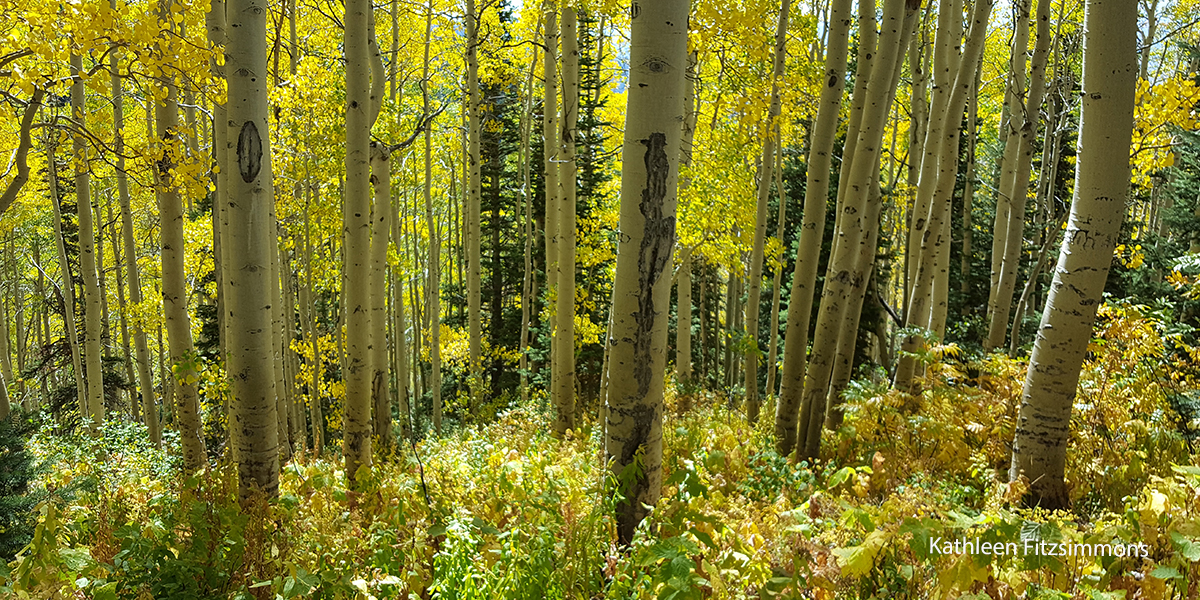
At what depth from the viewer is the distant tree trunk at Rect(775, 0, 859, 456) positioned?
504 cm

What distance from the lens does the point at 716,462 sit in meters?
4.73

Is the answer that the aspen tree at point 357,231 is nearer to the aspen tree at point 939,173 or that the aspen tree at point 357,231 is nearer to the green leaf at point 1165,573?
the green leaf at point 1165,573

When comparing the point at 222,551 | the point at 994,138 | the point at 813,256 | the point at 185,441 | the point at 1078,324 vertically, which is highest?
the point at 994,138

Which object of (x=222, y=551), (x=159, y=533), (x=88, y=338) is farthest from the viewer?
(x=88, y=338)

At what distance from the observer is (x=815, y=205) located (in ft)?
17.0

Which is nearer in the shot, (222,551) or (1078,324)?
(222,551)

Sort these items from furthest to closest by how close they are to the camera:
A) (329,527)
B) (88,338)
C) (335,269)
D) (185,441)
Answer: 1. (335,269)
2. (88,338)
3. (185,441)
4. (329,527)

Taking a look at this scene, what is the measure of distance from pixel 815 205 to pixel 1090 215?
206cm

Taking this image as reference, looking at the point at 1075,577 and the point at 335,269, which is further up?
the point at 335,269

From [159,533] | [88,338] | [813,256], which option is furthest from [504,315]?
[159,533]

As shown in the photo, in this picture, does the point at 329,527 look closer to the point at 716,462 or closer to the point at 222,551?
the point at 222,551

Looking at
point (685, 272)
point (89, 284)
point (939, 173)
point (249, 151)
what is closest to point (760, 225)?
point (685, 272)

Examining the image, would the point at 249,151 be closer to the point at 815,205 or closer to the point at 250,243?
the point at 250,243

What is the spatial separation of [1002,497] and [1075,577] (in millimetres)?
1124
